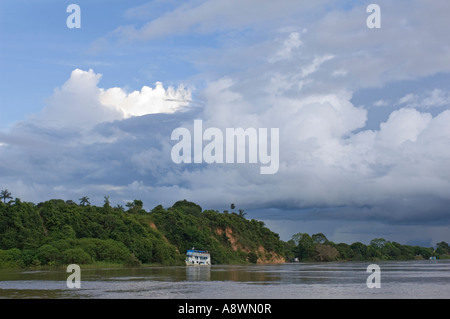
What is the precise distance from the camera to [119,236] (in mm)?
91500

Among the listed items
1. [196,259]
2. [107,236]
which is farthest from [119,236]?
[196,259]

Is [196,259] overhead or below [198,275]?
below

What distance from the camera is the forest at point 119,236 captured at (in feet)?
247

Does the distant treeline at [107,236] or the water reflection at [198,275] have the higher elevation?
the distant treeline at [107,236]

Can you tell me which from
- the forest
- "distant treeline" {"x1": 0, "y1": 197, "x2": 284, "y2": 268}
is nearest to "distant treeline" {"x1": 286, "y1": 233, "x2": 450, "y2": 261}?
the forest

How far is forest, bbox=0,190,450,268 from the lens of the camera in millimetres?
75250

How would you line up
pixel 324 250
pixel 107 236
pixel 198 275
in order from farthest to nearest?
pixel 324 250, pixel 107 236, pixel 198 275

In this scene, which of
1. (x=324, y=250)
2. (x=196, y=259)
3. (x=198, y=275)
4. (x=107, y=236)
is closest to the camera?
(x=198, y=275)

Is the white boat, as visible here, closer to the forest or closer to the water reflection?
the forest

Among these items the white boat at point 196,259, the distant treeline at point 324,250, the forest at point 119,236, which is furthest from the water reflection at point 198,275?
the distant treeline at point 324,250

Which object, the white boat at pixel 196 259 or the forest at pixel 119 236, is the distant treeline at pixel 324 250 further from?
the white boat at pixel 196 259

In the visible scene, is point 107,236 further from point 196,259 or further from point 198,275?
point 198,275
